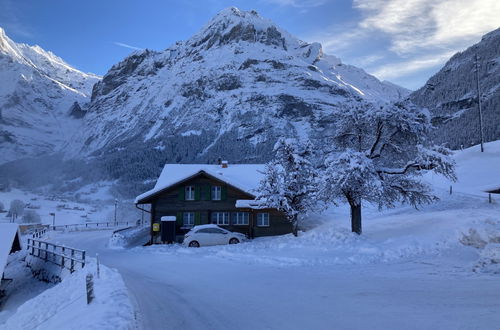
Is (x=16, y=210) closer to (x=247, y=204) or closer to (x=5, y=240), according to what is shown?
(x=5, y=240)

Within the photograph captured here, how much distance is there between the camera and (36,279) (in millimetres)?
23891

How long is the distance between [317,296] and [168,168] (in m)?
32.0

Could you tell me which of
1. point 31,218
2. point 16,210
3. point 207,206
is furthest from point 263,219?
point 16,210

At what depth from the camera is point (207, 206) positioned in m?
34.0

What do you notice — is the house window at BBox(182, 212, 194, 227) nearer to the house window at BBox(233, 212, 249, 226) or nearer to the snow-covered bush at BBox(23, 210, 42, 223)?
the house window at BBox(233, 212, 249, 226)

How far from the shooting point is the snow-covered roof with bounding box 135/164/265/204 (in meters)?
33.2

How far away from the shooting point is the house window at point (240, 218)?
34.0 meters

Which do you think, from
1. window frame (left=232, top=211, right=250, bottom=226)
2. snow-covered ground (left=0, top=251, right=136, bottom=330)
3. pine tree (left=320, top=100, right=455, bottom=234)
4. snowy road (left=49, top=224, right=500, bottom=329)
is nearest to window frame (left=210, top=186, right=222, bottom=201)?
window frame (left=232, top=211, right=250, bottom=226)

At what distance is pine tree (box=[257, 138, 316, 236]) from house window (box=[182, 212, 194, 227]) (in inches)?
336

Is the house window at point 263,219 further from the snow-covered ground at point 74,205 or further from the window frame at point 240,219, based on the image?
the snow-covered ground at point 74,205

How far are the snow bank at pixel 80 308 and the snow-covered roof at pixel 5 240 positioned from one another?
22.2 feet

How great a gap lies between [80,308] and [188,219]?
23.3m

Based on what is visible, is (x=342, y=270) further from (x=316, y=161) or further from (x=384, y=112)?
(x=316, y=161)

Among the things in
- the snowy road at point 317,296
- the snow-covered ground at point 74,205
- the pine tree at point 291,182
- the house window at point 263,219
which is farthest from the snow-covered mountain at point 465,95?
the snow-covered ground at point 74,205
